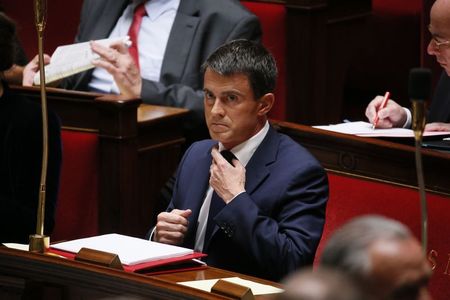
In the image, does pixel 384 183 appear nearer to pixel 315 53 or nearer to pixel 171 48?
pixel 171 48

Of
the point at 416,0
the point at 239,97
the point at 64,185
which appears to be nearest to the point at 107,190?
the point at 64,185

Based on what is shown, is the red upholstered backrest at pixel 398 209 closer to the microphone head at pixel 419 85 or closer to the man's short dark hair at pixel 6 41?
the man's short dark hair at pixel 6 41

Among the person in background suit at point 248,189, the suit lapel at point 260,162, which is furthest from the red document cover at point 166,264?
the suit lapel at point 260,162

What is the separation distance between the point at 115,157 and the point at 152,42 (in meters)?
0.64

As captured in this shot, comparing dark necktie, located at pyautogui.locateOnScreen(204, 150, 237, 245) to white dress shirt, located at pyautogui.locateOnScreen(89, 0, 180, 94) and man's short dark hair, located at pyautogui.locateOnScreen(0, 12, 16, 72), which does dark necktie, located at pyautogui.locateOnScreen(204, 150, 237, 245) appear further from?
white dress shirt, located at pyautogui.locateOnScreen(89, 0, 180, 94)

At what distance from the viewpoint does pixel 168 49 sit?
368 centimetres

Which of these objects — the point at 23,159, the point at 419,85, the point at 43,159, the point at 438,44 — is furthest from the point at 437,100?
the point at 419,85

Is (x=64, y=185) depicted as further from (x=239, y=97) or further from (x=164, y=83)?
(x=239, y=97)

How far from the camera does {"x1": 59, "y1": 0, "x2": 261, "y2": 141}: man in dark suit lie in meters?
3.53

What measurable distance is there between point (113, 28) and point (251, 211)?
1732 millimetres

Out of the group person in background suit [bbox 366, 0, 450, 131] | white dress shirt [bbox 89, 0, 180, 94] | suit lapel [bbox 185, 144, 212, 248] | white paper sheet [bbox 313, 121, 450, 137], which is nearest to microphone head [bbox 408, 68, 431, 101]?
suit lapel [bbox 185, 144, 212, 248]

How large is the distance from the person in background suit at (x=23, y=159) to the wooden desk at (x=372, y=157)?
59 centimetres

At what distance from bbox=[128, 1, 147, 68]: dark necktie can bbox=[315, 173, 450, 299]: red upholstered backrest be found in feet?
3.90

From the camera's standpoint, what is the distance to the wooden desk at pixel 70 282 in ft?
6.15
